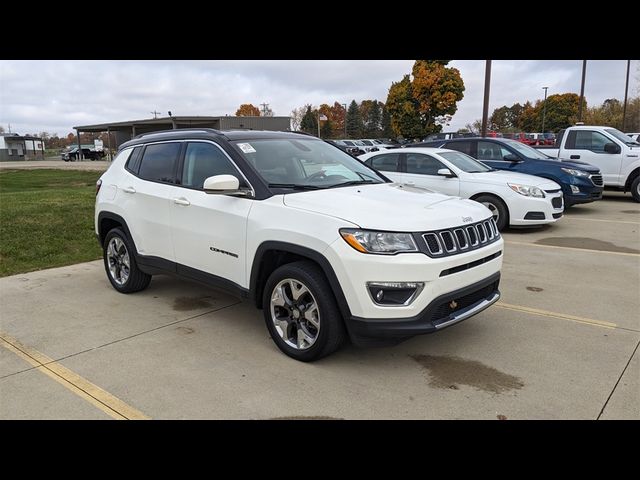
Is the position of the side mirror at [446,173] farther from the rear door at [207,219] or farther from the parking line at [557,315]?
the rear door at [207,219]

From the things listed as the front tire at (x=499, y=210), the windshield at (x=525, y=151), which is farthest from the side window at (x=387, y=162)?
the windshield at (x=525, y=151)

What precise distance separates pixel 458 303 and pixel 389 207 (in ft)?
2.92

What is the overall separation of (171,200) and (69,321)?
5.14ft

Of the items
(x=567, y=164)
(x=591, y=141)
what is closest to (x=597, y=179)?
(x=567, y=164)

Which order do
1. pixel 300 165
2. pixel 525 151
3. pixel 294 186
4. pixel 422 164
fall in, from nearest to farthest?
pixel 294 186
pixel 300 165
pixel 422 164
pixel 525 151

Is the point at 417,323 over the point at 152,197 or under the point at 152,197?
under

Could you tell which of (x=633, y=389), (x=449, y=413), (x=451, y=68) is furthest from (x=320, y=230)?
(x=451, y=68)

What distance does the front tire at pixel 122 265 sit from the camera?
18.6 feet

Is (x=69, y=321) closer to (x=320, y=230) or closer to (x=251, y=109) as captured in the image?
(x=320, y=230)

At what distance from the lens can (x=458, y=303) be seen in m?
3.79

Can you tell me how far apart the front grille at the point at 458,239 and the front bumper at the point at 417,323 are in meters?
0.30

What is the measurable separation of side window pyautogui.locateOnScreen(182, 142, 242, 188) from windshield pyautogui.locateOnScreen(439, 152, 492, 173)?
629cm

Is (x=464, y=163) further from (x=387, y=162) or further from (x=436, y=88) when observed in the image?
(x=436, y=88)

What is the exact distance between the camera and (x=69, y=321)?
4957 millimetres
